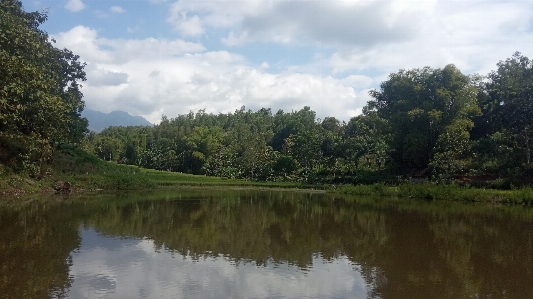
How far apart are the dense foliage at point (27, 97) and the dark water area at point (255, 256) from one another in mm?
7305

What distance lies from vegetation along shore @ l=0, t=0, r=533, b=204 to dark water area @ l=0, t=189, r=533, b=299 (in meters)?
9.43

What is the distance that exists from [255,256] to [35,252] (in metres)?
5.56

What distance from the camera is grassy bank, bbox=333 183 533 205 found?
29.8 m

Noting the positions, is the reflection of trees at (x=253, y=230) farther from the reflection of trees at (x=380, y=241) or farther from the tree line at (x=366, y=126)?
the tree line at (x=366, y=126)

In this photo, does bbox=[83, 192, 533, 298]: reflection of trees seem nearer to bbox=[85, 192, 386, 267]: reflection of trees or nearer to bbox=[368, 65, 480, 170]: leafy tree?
bbox=[85, 192, 386, 267]: reflection of trees

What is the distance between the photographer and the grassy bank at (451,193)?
2981 centimetres

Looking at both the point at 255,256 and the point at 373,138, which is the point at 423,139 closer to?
the point at 373,138

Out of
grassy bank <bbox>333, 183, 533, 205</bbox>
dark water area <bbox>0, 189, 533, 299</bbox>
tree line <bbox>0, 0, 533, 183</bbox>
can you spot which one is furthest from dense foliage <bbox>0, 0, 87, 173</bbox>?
grassy bank <bbox>333, 183, 533, 205</bbox>

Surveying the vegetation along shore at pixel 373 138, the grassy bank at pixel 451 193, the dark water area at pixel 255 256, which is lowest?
the dark water area at pixel 255 256

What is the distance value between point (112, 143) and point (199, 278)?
94031 mm

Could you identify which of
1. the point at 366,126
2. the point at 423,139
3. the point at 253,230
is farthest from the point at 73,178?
the point at 366,126

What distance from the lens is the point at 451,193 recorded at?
110ft

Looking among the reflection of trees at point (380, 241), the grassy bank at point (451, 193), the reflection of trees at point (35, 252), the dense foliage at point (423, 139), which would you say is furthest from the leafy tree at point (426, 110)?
the reflection of trees at point (35, 252)

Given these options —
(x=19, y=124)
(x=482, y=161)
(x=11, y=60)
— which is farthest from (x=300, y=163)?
(x=11, y=60)
